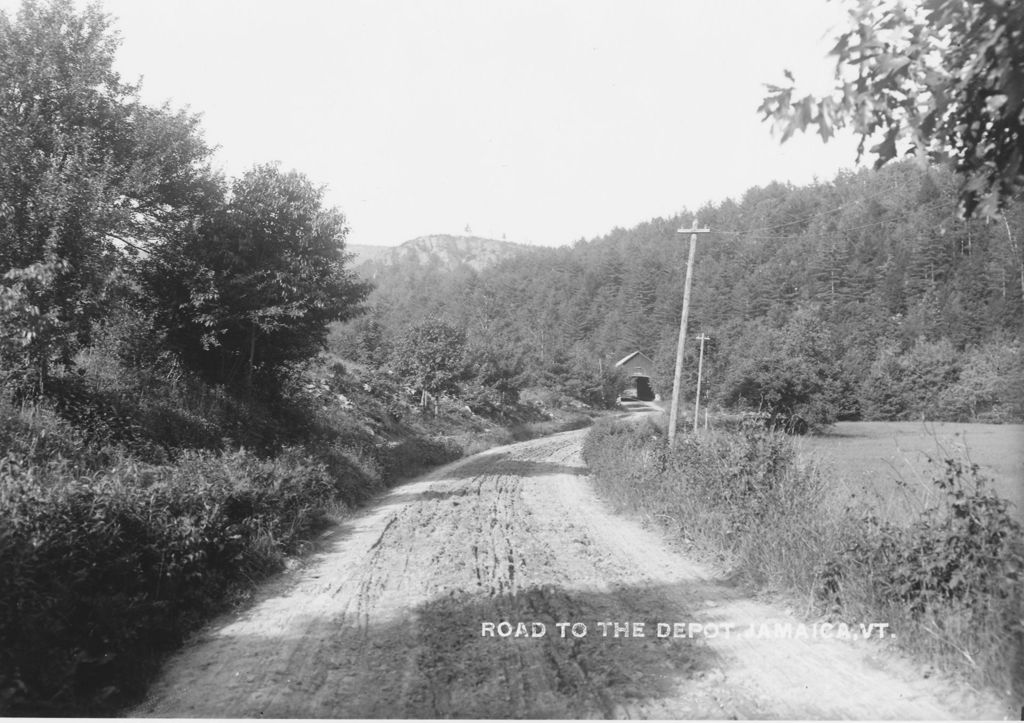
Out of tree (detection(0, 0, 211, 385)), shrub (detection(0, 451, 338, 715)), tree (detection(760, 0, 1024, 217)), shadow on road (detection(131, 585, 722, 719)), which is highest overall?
tree (detection(0, 0, 211, 385))

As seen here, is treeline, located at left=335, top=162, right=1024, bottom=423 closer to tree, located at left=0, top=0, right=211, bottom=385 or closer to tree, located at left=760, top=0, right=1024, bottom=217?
tree, located at left=760, top=0, right=1024, bottom=217

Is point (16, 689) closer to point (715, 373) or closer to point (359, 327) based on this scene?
point (715, 373)

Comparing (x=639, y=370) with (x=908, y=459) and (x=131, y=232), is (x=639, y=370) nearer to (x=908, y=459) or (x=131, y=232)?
(x=908, y=459)

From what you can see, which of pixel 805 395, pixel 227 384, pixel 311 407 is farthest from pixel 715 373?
pixel 227 384

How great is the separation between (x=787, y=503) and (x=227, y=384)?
1231 cm

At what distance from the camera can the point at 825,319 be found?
200 ft

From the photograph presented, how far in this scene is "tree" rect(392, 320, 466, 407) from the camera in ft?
100

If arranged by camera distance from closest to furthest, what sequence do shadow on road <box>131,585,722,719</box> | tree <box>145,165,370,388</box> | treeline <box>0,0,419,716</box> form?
shadow on road <box>131,585,722,719</box> < treeline <box>0,0,419,716</box> < tree <box>145,165,370,388</box>

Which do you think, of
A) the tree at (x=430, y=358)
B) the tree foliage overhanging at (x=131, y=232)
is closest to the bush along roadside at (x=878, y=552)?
the tree foliage overhanging at (x=131, y=232)

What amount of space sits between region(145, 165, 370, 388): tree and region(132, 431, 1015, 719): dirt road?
693 cm

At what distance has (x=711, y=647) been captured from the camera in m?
4.76

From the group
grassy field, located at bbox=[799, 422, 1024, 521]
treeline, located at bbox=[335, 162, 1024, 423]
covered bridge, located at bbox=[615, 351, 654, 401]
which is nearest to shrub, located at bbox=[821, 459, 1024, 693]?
grassy field, located at bbox=[799, 422, 1024, 521]

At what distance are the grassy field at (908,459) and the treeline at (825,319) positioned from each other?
1.75 m

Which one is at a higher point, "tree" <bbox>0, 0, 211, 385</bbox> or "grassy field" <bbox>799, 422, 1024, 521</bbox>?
"tree" <bbox>0, 0, 211, 385</bbox>
